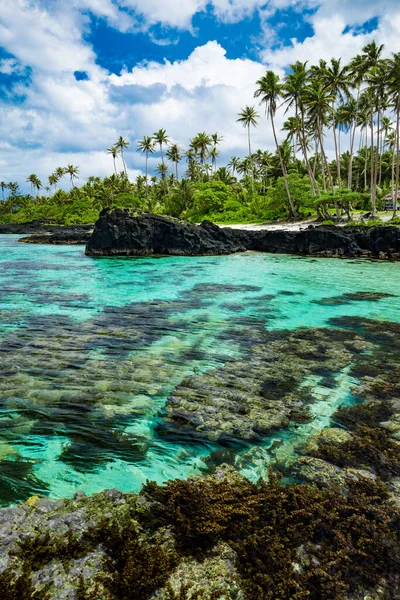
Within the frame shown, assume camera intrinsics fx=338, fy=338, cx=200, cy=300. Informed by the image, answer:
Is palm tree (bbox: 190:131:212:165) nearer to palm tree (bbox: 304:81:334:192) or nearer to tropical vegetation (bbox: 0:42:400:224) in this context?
tropical vegetation (bbox: 0:42:400:224)

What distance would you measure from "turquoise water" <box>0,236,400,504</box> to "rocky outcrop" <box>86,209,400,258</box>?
41.6ft

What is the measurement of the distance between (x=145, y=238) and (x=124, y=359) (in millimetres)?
27193

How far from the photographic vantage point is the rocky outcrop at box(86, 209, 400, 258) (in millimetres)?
32125

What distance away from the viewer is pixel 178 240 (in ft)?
110

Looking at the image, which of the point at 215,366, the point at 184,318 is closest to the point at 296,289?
the point at 184,318

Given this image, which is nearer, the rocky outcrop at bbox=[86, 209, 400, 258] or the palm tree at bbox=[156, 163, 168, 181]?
the rocky outcrop at bbox=[86, 209, 400, 258]

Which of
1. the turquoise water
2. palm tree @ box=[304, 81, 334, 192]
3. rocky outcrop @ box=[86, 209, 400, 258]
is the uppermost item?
palm tree @ box=[304, 81, 334, 192]

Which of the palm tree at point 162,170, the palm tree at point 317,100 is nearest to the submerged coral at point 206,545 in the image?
the palm tree at point 317,100

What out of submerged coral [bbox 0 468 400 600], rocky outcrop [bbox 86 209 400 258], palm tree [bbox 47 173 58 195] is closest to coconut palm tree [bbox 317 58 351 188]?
rocky outcrop [bbox 86 209 400 258]

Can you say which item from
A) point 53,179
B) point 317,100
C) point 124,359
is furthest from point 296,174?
point 53,179

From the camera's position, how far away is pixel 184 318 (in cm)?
1170

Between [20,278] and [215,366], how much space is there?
16.6 meters

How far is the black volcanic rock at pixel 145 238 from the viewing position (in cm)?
3312

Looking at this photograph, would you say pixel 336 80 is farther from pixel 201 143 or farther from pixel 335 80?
pixel 201 143
